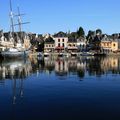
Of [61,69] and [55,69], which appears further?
[55,69]

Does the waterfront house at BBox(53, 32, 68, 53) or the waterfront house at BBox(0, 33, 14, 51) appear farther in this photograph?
the waterfront house at BBox(53, 32, 68, 53)

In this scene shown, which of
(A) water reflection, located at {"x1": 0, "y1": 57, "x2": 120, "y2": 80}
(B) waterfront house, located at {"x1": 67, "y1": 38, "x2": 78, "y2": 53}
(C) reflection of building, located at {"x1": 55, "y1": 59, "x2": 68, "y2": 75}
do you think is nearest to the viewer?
(A) water reflection, located at {"x1": 0, "y1": 57, "x2": 120, "y2": 80}

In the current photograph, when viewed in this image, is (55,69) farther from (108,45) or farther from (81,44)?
(81,44)

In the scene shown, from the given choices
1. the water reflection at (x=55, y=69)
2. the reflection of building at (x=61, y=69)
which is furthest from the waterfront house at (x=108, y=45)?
the reflection of building at (x=61, y=69)

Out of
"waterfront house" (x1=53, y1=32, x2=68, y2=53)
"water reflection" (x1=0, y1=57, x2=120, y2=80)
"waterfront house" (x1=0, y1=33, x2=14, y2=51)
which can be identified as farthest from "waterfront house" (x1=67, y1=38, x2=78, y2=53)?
"water reflection" (x1=0, y1=57, x2=120, y2=80)

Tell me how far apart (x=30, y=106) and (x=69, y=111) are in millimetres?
2642

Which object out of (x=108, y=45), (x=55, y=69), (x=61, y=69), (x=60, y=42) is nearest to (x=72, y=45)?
(x=60, y=42)

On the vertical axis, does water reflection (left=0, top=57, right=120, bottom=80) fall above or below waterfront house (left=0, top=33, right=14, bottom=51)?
below

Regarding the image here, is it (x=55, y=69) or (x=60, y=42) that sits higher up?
(x=60, y=42)

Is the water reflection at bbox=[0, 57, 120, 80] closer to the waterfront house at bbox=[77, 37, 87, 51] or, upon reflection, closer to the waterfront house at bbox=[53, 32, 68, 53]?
the waterfront house at bbox=[53, 32, 68, 53]

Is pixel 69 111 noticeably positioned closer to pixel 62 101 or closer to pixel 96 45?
pixel 62 101

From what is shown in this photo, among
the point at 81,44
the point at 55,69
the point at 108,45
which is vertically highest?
the point at 81,44

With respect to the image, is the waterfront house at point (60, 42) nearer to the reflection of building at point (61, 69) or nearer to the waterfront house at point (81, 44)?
the waterfront house at point (81, 44)

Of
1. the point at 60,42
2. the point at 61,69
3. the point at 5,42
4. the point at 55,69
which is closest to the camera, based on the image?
the point at 61,69
